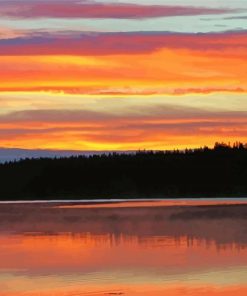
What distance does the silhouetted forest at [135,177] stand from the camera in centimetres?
8988

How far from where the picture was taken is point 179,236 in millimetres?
33562

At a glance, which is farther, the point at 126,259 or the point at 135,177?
the point at 135,177

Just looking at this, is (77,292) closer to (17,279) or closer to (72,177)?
(17,279)

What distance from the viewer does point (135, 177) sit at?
294 ft

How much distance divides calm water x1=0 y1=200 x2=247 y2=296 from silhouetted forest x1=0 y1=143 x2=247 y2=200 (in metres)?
47.2

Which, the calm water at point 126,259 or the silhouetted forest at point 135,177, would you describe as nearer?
the calm water at point 126,259

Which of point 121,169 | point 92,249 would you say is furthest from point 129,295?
point 121,169

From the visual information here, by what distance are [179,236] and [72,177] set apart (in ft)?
195

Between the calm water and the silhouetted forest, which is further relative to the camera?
the silhouetted forest

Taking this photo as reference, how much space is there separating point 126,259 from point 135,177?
62.6 m

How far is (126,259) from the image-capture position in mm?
27016

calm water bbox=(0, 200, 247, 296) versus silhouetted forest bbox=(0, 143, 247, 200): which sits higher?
silhouetted forest bbox=(0, 143, 247, 200)

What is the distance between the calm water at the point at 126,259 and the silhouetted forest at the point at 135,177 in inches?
1860

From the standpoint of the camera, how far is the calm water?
70.7 feet
